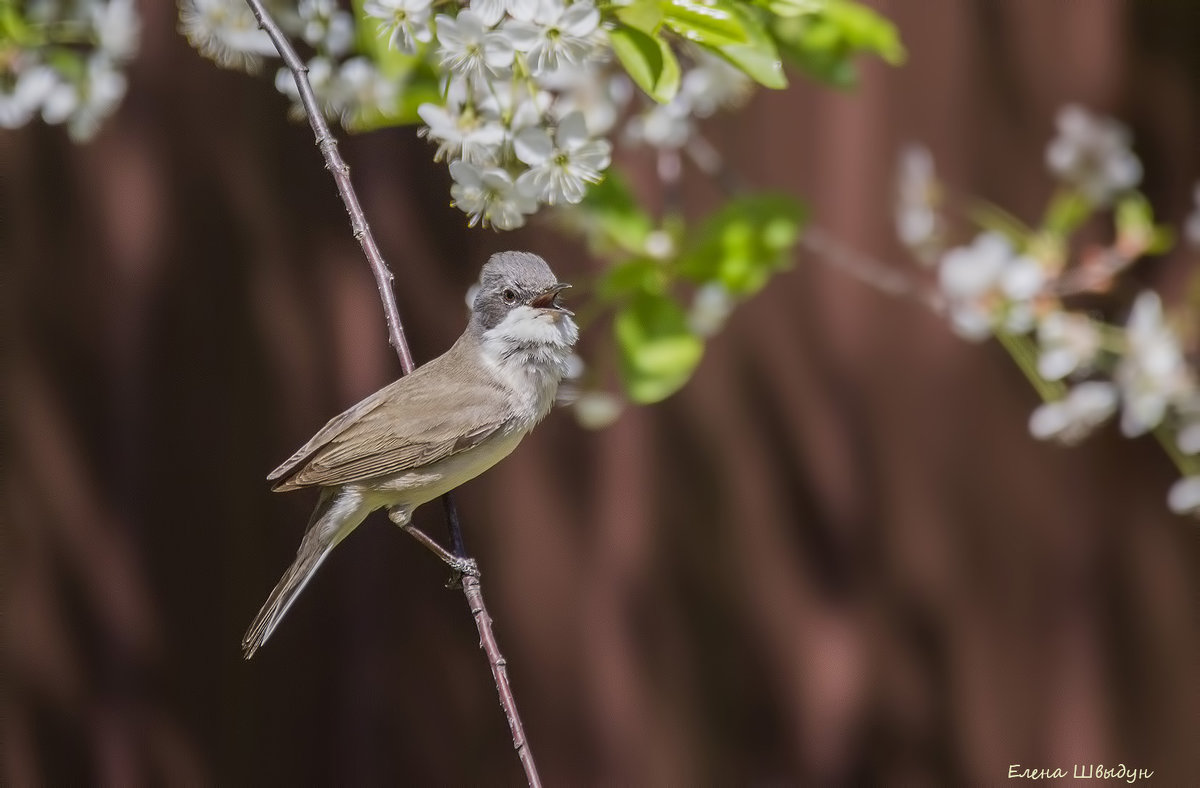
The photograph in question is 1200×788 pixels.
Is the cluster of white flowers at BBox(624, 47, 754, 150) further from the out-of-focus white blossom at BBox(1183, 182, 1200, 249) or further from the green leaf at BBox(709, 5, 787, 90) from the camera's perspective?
the out-of-focus white blossom at BBox(1183, 182, 1200, 249)

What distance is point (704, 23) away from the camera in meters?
1.38

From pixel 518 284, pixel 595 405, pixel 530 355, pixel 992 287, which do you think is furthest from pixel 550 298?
pixel 992 287

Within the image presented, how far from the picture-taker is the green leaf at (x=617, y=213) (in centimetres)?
187

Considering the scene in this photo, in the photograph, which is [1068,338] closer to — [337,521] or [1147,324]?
[1147,324]

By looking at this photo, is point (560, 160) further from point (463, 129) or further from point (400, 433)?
point (400, 433)

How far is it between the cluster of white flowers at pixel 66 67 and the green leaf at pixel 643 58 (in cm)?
117

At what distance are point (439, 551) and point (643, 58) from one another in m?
0.79

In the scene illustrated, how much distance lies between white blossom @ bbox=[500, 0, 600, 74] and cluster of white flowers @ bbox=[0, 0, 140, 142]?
1140 mm

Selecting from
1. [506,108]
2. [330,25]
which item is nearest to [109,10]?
[330,25]

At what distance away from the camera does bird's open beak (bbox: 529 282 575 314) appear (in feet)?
4.83

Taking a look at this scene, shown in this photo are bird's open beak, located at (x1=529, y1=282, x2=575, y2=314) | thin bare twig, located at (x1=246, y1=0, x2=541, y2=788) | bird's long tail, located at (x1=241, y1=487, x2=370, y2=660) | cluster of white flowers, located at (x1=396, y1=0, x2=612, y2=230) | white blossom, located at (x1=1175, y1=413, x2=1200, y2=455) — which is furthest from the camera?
white blossom, located at (x1=1175, y1=413, x2=1200, y2=455)

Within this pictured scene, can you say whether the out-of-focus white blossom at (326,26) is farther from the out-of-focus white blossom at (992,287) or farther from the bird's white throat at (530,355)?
the out-of-focus white blossom at (992,287)

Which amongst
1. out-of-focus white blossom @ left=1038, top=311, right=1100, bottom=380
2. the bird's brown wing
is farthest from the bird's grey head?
out-of-focus white blossom @ left=1038, top=311, right=1100, bottom=380

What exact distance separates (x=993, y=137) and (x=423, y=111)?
1856 millimetres
